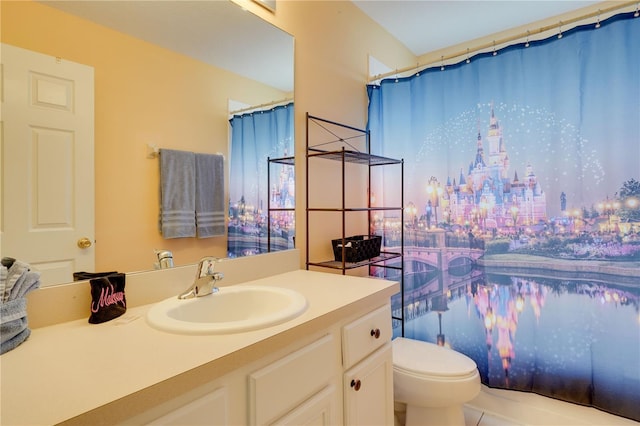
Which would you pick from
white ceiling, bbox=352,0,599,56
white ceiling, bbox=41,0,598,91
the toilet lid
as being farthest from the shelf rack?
white ceiling, bbox=352,0,599,56

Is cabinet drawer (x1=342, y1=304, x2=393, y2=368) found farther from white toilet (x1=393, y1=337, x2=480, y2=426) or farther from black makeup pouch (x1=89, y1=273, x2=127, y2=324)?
black makeup pouch (x1=89, y1=273, x2=127, y2=324)

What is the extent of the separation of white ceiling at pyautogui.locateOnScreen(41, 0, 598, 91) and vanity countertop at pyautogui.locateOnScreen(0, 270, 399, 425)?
919 millimetres

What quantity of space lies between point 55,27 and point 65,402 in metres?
0.98

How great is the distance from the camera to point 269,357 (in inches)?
33.5

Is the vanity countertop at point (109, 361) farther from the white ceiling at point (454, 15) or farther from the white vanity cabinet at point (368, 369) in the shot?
the white ceiling at point (454, 15)

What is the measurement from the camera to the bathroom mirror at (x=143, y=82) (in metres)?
0.99

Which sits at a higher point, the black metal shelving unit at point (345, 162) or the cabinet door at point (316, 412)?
the black metal shelving unit at point (345, 162)

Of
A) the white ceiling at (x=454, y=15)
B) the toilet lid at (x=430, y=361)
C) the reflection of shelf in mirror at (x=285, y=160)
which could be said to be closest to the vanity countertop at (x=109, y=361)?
the toilet lid at (x=430, y=361)

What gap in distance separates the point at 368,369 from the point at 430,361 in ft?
1.83

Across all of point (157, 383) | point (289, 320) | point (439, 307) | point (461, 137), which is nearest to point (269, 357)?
point (289, 320)

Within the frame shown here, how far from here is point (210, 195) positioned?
1372 mm

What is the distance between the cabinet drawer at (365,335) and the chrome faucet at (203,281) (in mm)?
485

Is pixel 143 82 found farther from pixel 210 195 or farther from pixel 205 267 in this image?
pixel 205 267

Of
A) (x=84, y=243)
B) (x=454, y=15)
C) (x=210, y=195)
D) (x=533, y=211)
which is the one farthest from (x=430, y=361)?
(x=454, y=15)
